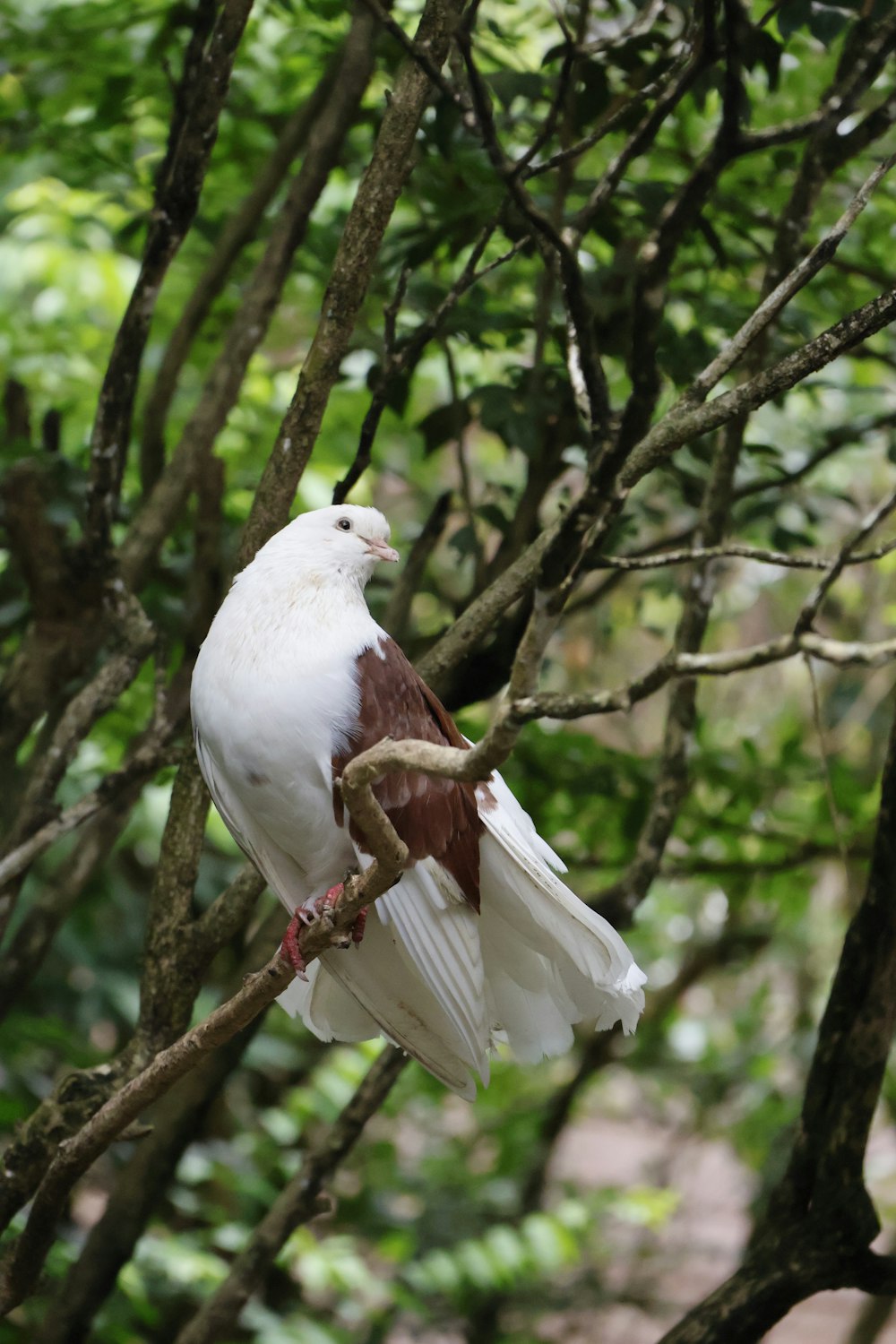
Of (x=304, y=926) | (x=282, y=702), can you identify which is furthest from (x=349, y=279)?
(x=304, y=926)

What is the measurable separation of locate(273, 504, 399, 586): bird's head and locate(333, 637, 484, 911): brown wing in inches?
10.3

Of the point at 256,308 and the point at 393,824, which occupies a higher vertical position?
the point at 256,308

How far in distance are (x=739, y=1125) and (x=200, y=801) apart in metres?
4.27

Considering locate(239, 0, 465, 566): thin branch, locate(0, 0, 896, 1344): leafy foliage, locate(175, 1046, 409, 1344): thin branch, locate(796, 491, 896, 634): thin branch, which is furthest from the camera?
locate(175, 1046, 409, 1344): thin branch

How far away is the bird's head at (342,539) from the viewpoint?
2895 mm

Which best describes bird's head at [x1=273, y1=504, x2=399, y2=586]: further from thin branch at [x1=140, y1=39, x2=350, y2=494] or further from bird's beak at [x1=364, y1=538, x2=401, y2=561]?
thin branch at [x1=140, y1=39, x2=350, y2=494]

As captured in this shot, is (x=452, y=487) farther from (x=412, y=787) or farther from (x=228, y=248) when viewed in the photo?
(x=412, y=787)

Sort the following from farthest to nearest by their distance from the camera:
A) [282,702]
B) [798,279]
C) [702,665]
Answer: [282,702] < [798,279] < [702,665]

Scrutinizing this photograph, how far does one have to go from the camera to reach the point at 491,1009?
115 inches

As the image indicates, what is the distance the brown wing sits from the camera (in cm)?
255

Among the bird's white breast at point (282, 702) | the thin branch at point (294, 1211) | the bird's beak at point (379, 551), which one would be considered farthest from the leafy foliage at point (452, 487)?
the bird's white breast at point (282, 702)

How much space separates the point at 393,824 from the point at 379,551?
0.67 metres

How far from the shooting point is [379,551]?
300cm

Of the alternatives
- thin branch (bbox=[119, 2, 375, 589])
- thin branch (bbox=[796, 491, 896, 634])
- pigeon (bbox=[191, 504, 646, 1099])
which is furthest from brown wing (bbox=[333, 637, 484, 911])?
thin branch (bbox=[119, 2, 375, 589])
